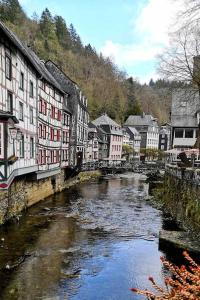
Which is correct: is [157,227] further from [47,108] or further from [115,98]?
[115,98]

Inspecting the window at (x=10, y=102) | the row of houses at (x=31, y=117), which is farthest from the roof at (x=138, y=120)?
the window at (x=10, y=102)

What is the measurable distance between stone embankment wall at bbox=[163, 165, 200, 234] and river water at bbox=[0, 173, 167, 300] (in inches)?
60.4

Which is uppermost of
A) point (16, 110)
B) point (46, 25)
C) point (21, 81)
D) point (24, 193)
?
point (46, 25)

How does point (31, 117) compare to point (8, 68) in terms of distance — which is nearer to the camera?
point (8, 68)

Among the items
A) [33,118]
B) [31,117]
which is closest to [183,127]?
[33,118]

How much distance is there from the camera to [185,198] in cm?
2150

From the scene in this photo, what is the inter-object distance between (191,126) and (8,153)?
1345 inches

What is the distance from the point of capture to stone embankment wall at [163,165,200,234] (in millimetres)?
18550

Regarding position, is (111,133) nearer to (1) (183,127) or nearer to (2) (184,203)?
(1) (183,127)

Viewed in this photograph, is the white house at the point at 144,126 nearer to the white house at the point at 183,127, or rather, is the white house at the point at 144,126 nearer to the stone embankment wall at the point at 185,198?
the white house at the point at 183,127

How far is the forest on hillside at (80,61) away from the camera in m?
88.4

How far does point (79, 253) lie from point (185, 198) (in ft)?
30.7

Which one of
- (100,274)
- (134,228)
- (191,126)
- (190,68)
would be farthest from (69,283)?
(191,126)

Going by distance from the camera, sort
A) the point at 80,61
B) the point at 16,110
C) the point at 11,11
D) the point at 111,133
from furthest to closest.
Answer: the point at 80,61 → the point at 11,11 → the point at 111,133 → the point at 16,110
